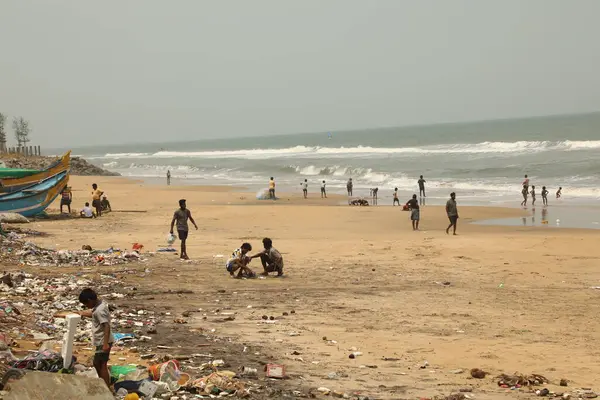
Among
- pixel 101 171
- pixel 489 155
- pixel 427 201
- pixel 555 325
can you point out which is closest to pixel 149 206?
pixel 427 201

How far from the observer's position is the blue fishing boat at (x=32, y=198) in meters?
25.9

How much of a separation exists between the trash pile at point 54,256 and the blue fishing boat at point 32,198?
8634 mm

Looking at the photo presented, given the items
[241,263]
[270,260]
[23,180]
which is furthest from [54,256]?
[23,180]

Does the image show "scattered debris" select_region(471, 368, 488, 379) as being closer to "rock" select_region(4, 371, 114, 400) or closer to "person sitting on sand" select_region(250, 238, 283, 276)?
"rock" select_region(4, 371, 114, 400)

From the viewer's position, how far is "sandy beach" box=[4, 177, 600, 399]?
9.07m

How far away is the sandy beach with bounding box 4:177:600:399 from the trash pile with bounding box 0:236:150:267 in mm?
795

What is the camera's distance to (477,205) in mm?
34312

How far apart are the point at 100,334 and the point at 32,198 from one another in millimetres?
20762

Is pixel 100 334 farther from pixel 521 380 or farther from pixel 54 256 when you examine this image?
pixel 54 256

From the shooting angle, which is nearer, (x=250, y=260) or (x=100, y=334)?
(x=100, y=334)

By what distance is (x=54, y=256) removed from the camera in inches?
643

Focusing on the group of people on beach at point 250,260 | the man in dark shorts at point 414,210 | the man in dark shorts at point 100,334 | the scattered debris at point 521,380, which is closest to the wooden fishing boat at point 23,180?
the group of people on beach at point 250,260

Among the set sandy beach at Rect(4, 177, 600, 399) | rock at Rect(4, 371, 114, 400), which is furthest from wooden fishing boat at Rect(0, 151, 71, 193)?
rock at Rect(4, 371, 114, 400)

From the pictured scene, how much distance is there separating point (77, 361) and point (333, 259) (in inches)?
418
